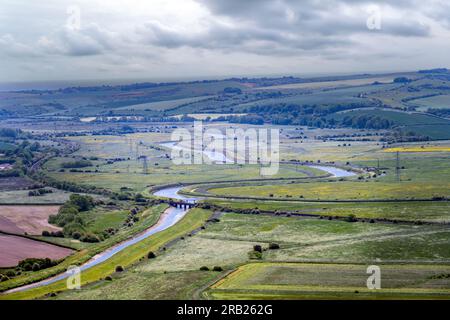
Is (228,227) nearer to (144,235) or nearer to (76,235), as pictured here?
(144,235)

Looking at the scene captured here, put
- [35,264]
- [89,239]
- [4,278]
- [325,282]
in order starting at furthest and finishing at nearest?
[89,239], [35,264], [4,278], [325,282]

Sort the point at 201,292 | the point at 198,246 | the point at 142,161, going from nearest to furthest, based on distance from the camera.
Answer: the point at 201,292 → the point at 198,246 → the point at 142,161

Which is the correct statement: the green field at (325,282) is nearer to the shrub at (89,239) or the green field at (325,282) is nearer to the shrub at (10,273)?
the shrub at (10,273)

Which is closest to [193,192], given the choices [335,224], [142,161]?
[335,224]

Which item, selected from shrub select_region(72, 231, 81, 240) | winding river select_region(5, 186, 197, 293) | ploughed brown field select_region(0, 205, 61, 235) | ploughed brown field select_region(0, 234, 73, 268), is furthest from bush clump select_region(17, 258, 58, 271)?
ploughed brown field select_region(0, 205, 61, 235)

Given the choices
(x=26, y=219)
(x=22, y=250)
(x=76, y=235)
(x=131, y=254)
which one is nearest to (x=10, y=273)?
(x=22, y=250)
